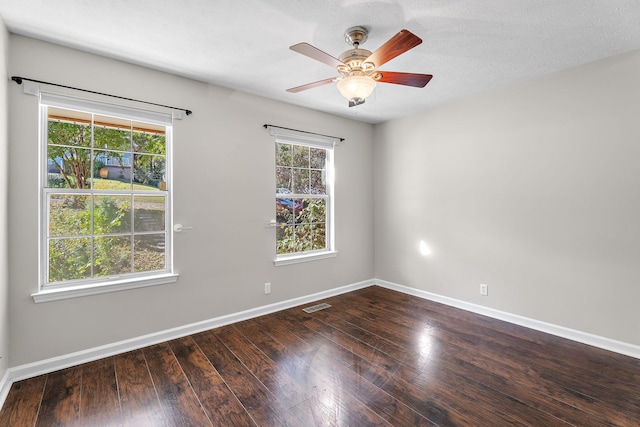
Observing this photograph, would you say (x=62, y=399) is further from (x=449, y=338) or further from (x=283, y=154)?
(x=449, y=338)

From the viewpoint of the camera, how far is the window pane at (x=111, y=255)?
8.48 feet

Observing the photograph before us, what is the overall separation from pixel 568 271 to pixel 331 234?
2641 mm

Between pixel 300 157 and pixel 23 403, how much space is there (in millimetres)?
3291

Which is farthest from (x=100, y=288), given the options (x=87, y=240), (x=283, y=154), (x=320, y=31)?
(x=320, y=31)

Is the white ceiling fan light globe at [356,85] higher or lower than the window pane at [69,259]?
higher

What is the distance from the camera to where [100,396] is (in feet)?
6.68

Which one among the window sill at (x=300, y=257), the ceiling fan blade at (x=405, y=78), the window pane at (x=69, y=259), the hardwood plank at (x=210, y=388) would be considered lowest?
the hardwood plank at (x=210, y=388)

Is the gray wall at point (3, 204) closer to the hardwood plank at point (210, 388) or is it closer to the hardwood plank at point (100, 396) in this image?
the hardwood plank at point (100, 396)

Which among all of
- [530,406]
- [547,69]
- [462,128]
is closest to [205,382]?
[530,406]

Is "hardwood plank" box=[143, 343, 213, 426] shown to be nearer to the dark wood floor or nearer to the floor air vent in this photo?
the dark wood floor

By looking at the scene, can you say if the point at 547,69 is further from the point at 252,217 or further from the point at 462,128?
the point at 252,217

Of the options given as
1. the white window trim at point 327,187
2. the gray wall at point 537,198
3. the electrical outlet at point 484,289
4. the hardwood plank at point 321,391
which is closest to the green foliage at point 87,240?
the hardwood plank at point 321,391

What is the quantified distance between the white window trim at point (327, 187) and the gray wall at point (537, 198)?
1028mm

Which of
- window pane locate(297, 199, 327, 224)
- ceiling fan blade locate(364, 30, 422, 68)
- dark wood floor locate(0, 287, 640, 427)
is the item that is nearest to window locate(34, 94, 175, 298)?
dark wood floor locate(0, 287, 640, 427)
